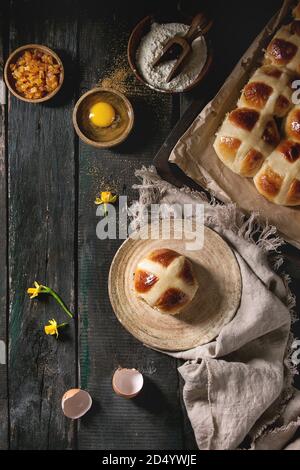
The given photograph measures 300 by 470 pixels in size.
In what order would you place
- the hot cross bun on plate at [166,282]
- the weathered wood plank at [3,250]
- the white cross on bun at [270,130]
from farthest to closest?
the weathered wood plank at [3,250] → the white cross on bun at [270,130] → the hot cross bun on plate at [166,282]

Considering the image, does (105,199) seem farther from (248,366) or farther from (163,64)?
(248,366)

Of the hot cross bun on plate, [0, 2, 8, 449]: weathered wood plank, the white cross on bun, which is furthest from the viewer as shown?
[0, 2, 8, 449]: weathered wood plank

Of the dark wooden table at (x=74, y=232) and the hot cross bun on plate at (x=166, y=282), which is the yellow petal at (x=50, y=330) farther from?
the hot cross bun on plate at (x=166, y=282)

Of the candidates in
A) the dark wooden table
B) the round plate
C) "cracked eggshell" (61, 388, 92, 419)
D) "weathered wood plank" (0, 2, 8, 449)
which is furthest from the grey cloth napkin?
"weathered wood plank" (0, 2, 8, 449)

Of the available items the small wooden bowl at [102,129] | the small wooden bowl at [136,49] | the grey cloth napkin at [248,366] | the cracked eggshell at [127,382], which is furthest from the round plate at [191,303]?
the small wooden bowl at [136,49]

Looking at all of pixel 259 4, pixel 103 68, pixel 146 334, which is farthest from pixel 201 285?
pixel 259 4

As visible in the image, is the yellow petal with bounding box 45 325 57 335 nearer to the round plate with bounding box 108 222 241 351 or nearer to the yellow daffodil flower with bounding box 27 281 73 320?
the yellow daffodil flower with bounding box 27 281 73 320

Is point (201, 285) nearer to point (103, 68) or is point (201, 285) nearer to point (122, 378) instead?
point (122, 378)
